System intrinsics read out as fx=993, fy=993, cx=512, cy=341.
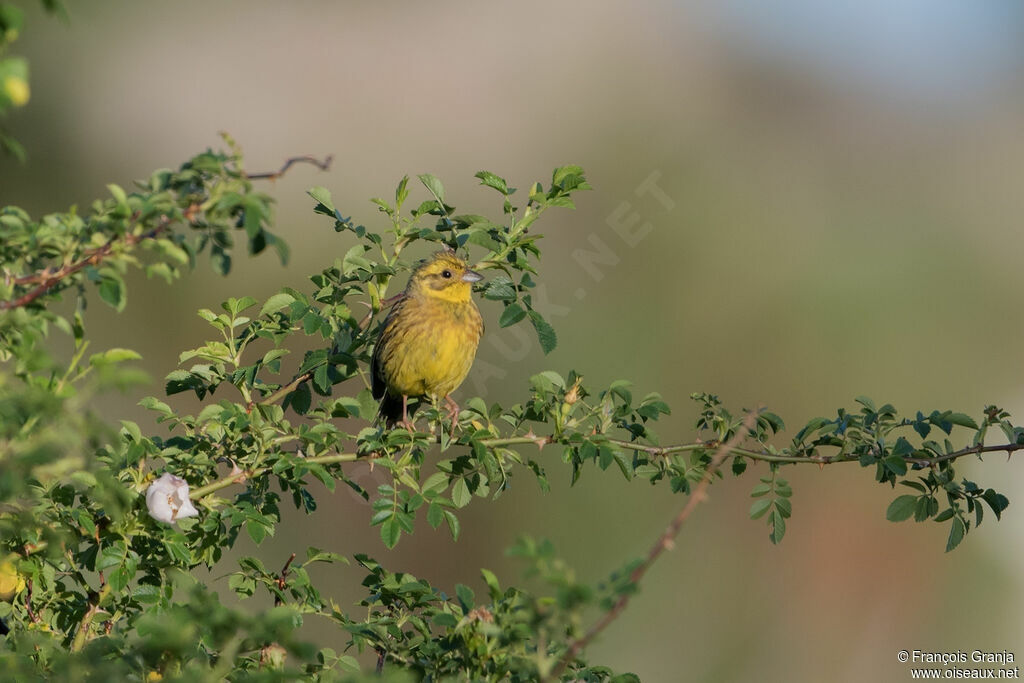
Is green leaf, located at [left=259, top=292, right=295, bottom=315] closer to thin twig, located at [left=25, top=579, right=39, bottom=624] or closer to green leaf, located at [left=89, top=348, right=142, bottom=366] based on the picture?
thin twig, located at [left=25, top=579, right=39, bottom=624]

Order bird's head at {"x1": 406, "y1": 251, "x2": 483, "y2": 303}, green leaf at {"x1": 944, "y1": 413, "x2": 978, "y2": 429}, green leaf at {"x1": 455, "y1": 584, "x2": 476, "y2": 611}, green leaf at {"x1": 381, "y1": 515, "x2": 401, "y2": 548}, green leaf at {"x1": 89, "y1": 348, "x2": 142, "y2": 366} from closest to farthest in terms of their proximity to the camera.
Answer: green leaf at {"x1": 89, "y1": 348, "x2": 142, "y2": 366} < green leaf at {"x1": 455, "y1": 584, "x2": 476, "y2": 611} < green leaf at {"x1": 381, "y1": 515, "x2": 401, "y2": 548} < green leaf at {"x1": 944, "y1": 413, "x2": 978, "y2": 429} < bird's head at {"x1": 406, "y1": 251, "x2": 483, "y2": 303}

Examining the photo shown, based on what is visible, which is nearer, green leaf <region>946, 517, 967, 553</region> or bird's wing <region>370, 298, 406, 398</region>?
green leaf <region>946, 517, 967, 553</region>

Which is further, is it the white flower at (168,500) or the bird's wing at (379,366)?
the bird's wing at (379,366)

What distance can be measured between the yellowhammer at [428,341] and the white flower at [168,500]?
77.0 inches

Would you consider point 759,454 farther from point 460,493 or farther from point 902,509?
point 460,493

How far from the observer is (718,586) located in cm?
781

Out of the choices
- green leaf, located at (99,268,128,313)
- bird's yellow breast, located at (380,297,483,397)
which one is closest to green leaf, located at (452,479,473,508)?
green leaf, located at (99,268,128,313)

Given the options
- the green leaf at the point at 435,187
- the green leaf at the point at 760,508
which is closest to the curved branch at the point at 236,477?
the green leaf at the point at 435,187

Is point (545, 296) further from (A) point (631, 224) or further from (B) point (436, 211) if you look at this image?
(B) point (436, 211)

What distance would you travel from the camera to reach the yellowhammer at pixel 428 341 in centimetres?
455

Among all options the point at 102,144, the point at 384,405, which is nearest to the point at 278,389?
the point at 384,405

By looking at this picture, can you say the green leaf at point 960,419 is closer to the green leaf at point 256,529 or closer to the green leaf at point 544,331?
the green leaf at point 544,331

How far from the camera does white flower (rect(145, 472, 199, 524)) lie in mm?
2332

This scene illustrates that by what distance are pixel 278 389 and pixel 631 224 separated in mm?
6899
